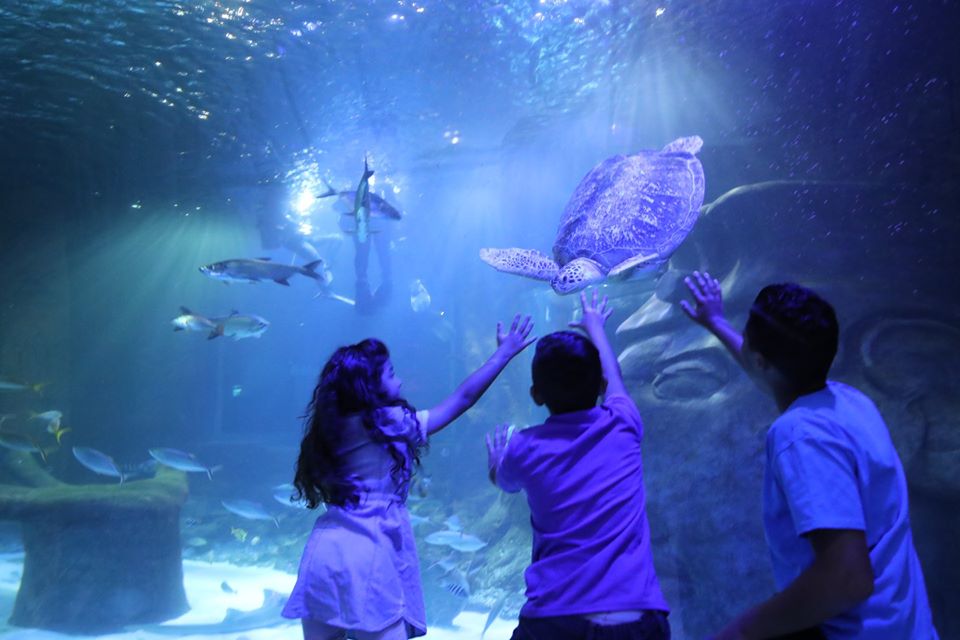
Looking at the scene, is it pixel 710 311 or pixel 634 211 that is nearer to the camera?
pixel 710 311

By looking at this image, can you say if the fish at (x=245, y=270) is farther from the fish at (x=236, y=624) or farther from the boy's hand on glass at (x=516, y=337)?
the boy's hand on glass at (x=516, y=337)

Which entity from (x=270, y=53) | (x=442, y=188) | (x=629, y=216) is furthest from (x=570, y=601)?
(x=442, y=188)

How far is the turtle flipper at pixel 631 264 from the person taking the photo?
4.26 meters

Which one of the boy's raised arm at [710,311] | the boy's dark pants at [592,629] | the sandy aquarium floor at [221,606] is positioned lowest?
the sandy aquarium floor at [221,606]

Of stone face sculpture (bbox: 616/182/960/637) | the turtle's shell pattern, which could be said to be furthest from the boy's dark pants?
stone face sculpture (bbox: 616/182/960/637)

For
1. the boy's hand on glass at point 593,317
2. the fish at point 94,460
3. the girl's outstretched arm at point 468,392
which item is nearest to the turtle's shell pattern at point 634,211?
the boy's hand on glass at point 593,317

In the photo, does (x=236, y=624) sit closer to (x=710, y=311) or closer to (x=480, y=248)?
(x=480, y=248)

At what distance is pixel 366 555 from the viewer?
197 cm

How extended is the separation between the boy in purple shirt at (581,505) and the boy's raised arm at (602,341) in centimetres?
5

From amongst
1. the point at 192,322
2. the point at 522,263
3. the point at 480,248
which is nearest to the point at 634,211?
the point at 522,263

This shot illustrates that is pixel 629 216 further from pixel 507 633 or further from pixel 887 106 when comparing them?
pixel 507 633

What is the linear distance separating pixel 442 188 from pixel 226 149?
33.5 feet

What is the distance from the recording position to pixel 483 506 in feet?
44.6

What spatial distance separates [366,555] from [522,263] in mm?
2983
